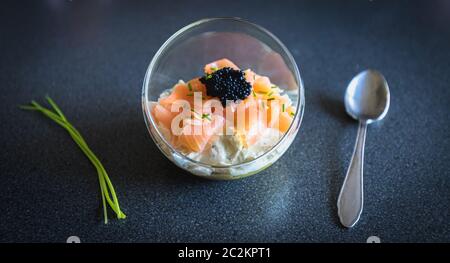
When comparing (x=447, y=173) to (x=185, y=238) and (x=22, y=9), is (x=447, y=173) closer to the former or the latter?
(x=185, y=238)

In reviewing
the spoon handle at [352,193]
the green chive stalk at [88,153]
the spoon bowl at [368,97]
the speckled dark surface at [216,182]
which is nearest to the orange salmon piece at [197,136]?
the speckled dark surface at [216,182]

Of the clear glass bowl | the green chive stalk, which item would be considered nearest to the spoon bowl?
the clear glass bowl

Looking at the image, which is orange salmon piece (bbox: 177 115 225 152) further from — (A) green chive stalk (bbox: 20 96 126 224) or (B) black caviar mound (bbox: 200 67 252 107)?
(A) green chive stalk (bbox: 20 96 126 224)

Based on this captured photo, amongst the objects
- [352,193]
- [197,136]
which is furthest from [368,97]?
[197,136]

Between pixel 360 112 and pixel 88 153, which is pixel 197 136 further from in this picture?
pixel 360 112

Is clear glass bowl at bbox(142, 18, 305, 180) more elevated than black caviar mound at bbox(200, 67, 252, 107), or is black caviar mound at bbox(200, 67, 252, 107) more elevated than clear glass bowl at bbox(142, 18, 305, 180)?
clear glass bowl at bbox(142, 18, 305, 180)

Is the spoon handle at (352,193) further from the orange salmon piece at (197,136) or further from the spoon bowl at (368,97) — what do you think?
the orange salmon piece at (197,136)

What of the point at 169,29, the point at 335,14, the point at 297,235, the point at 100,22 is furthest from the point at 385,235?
the point at 100,22
